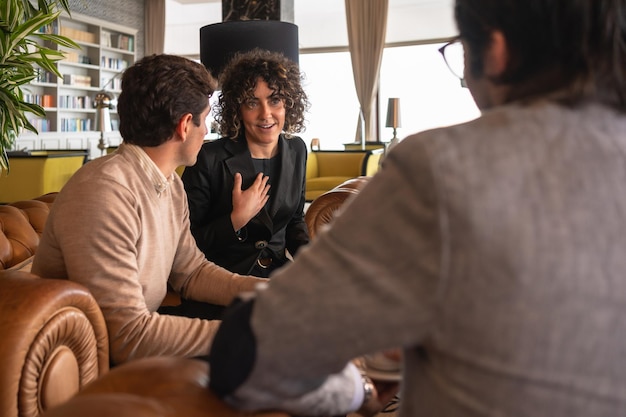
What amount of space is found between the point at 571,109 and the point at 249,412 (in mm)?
454

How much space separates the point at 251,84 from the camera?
2.43m

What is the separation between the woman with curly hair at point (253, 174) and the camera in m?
2.25

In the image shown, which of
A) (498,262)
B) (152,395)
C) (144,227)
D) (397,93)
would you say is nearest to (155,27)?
(397,93)

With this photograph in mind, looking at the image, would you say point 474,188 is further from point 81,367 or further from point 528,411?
point 81,367

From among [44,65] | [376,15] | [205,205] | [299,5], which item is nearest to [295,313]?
[205,205]

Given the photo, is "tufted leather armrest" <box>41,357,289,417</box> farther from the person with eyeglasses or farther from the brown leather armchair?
the brown leather armchair

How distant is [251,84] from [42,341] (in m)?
1.53

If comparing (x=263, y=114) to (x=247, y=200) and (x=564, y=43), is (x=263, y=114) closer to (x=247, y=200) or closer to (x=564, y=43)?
(x=247, y=200)

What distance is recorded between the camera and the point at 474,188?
1.98 feet

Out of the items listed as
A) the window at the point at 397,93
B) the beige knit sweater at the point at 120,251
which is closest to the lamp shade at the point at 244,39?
the beige knit sweater at the point at 120,251

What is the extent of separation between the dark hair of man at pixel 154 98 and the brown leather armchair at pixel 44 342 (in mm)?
587

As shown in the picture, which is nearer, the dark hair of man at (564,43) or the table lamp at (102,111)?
the dark hair of man at (564,43)

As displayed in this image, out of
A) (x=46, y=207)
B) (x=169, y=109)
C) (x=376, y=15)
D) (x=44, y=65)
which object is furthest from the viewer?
(x=376, y=15)

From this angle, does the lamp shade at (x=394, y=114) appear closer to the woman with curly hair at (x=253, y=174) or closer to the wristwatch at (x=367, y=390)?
the woman with curly hair at (x=253, y=174)
